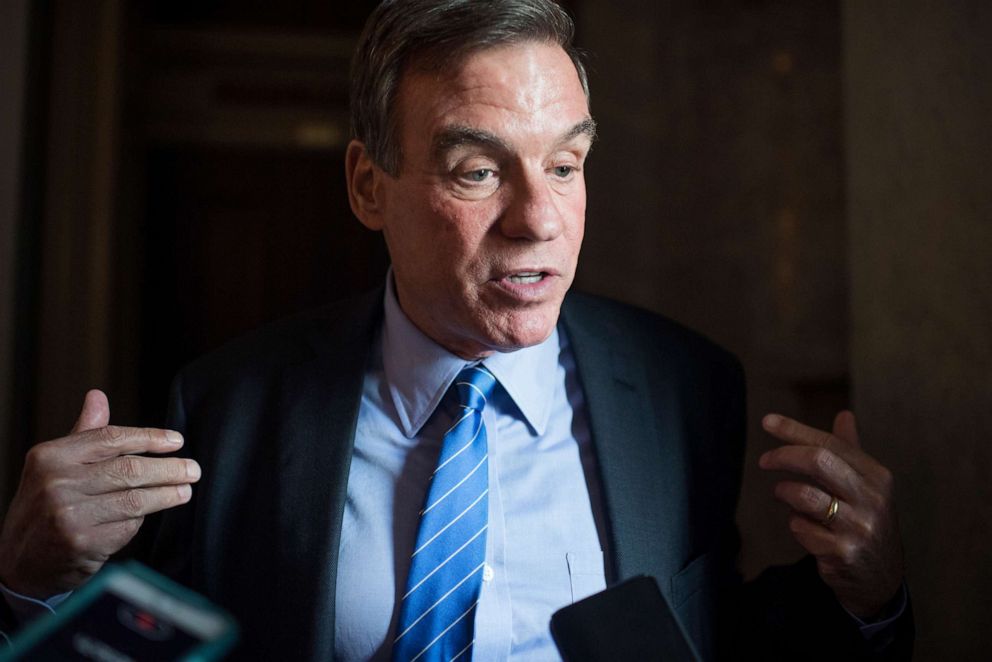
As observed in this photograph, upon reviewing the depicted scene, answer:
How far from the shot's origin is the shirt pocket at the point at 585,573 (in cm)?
123

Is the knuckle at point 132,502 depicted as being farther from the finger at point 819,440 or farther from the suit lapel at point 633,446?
the finger at point 819,440

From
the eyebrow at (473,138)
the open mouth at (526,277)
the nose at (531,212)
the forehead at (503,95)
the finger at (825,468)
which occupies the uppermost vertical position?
the forehead at (503,95)

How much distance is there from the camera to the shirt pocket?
1.23 m

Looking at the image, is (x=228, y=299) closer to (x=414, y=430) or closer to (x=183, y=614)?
(x=414, y=430)

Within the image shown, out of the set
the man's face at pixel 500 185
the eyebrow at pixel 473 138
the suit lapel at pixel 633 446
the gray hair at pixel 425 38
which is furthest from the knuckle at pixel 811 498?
the gray hair at pixel 425 38

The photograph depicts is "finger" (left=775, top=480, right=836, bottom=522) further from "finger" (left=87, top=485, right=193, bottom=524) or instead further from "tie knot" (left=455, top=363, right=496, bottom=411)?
"finger" (left=87, top=485, right=193, bottom=524)

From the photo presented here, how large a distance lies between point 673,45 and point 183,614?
2.66m

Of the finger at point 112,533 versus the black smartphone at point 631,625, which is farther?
the finger at point 112,533

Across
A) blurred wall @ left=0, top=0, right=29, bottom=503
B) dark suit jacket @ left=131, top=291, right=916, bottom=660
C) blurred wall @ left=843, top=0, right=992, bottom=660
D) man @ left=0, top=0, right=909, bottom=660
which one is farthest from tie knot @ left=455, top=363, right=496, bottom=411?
blurred wall @ left=0, top=0, right=29, bottom=503

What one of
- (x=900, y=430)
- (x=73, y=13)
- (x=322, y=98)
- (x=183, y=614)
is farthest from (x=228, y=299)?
(x=183, y=614)

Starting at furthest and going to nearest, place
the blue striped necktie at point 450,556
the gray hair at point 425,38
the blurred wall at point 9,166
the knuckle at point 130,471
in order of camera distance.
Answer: the blurred wall at point 9,166
the gray hair at point 425,38
the blue striped necktie at point 450,556
the knuckle at point 130,471

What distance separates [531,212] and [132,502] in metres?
0.56

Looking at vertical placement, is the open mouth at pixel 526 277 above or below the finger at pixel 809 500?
above

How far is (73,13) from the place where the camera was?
9.12 ft
